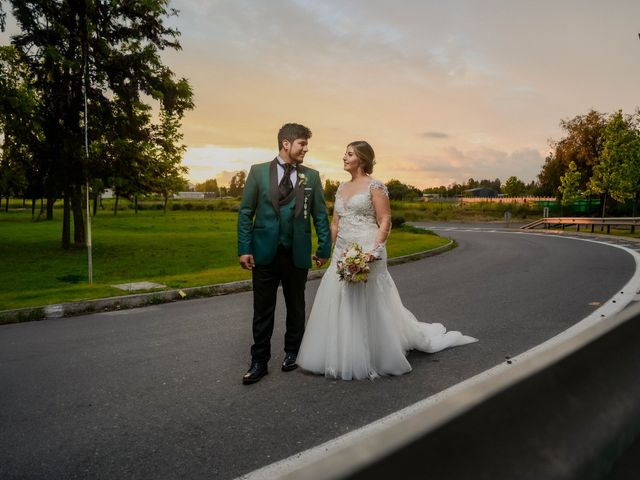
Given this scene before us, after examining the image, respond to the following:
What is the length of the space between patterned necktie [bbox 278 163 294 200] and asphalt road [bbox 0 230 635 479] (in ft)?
5.61

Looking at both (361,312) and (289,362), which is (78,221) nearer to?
(289,362)

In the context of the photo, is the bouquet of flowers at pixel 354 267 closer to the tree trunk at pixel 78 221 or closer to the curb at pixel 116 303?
the curb at pixel 116 303

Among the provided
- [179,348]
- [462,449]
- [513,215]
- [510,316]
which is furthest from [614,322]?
[513,215]

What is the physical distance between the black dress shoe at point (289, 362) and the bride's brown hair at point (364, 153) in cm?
204

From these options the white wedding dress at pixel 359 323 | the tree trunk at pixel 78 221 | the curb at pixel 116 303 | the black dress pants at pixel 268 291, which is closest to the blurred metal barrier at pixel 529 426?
the white wedding dress at pixel 359 323

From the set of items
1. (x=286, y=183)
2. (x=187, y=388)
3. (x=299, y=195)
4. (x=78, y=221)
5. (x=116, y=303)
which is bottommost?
(x=116, y=303)

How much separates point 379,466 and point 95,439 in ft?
10.2

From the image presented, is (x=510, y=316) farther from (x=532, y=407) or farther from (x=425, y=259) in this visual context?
(x=425, y=259)

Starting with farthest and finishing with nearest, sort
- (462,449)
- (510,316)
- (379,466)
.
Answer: (510,316)
(462,449)
(379,466)

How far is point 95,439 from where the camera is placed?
10.8 ft

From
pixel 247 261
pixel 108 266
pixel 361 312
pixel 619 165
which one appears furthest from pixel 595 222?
pixel 247 261

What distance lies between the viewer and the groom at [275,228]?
450cm

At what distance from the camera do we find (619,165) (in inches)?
1425

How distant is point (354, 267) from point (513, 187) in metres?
130
